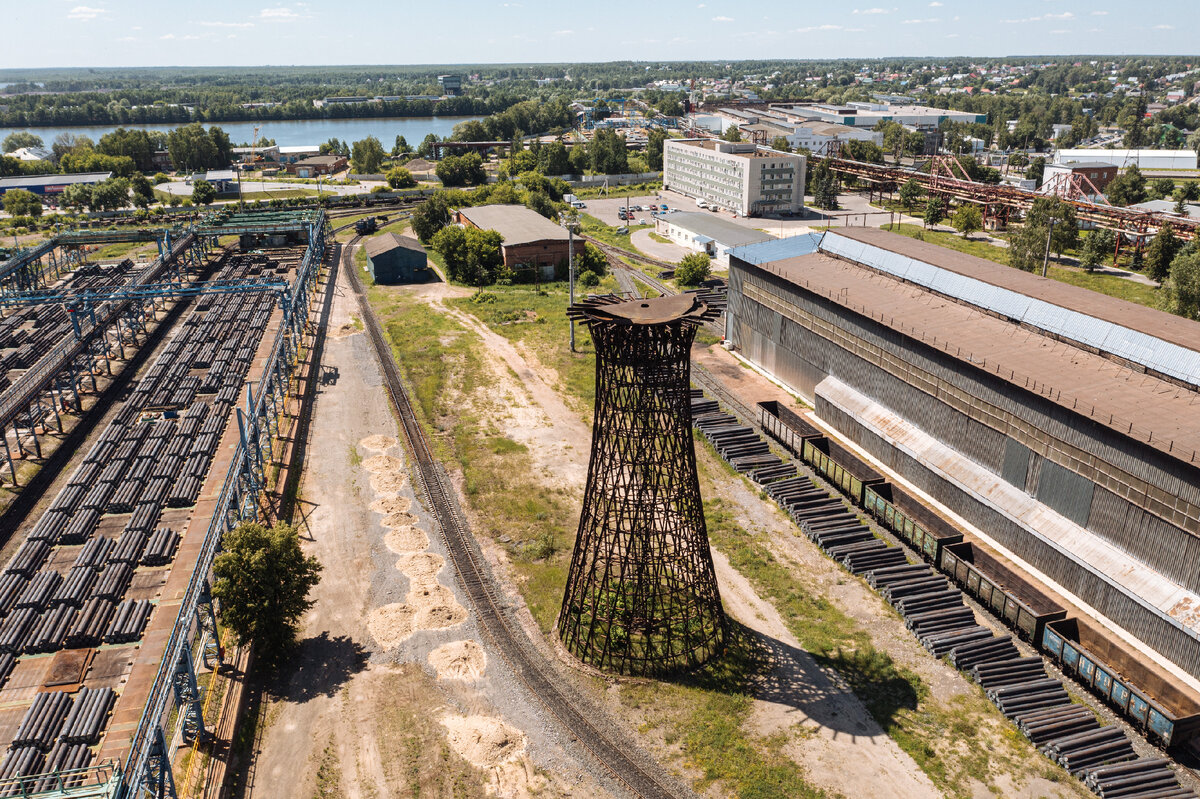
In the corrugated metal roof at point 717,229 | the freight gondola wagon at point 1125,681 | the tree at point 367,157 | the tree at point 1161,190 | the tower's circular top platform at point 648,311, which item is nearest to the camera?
the freight gondola wagon at point 1125,681

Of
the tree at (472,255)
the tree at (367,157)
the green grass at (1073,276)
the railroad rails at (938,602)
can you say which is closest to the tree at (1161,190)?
the green grass at (1073,276)

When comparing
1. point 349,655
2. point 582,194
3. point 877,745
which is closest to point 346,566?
point 349,655

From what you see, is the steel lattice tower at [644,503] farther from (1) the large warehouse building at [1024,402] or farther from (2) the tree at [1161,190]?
(2) the tree at [1161,190]

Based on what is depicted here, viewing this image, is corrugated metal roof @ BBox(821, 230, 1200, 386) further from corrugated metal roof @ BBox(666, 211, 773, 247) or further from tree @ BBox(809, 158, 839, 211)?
tree @ BBox(809, 158, 839, 211)

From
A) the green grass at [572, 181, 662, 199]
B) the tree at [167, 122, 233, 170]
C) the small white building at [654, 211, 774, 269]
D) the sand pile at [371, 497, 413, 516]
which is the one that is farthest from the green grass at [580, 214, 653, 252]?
the tree at [167, 122, 233, 170]

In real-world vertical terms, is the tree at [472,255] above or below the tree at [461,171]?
below

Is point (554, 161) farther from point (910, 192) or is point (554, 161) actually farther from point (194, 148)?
point (194, 148)
